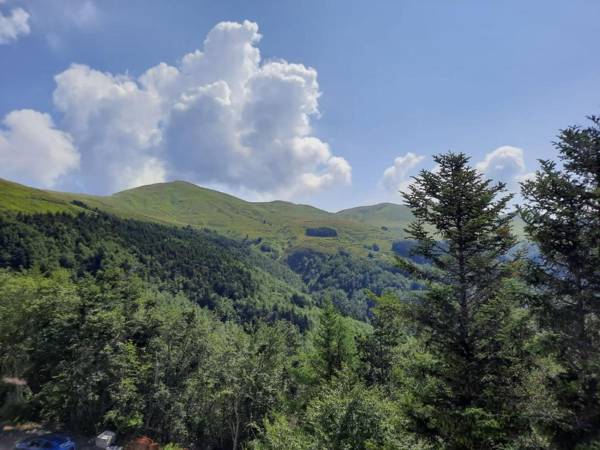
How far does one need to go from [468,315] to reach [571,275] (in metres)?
4.09

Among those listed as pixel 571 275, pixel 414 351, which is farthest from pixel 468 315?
pixel 414 351

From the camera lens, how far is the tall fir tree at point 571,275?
38.1ft

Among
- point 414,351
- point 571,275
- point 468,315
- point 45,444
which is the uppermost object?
point 571,275

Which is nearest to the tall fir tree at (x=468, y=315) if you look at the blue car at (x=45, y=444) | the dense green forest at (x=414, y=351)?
the dense green forest at (x=414, y=351)

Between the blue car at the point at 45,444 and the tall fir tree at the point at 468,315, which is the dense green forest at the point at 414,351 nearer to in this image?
the tall fir tree at the point at 468,315

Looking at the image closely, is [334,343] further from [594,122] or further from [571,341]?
[594,122]

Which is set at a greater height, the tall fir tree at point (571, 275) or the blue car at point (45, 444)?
the tall fir tree at point (571, 275)

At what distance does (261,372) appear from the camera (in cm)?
3347

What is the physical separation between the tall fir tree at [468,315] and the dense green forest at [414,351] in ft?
0.19

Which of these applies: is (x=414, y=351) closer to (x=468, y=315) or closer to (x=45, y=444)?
(x=468, y=315)

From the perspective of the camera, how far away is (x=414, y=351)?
23.1 metres

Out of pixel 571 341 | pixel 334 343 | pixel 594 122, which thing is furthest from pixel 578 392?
pixel 334 343

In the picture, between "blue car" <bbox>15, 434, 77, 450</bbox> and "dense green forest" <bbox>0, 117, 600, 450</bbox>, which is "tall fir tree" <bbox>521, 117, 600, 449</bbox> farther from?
"blue car" <bbox>15, 434, 77, 450</bbox>

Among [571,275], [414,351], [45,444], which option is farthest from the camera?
[45,444]
